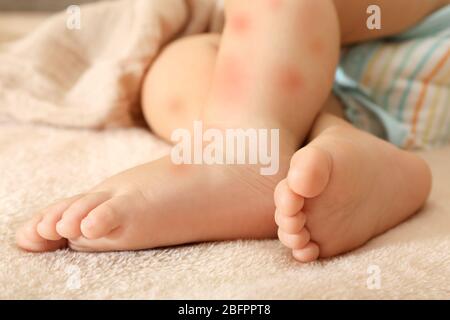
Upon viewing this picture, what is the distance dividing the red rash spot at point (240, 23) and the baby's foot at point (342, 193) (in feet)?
0.52

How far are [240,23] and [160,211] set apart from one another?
257 millimetres

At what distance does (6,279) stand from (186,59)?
0.42 meters

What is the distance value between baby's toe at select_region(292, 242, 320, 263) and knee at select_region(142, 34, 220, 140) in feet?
0.89

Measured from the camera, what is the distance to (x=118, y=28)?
3.34 feet

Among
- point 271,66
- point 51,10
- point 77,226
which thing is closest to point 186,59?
point 271,66

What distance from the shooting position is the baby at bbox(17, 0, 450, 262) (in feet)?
1.75

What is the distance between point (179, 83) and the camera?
81 centimetres

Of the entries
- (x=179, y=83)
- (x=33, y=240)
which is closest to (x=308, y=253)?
(x=33, y=240)

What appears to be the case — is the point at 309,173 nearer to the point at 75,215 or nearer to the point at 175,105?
the point at 75,215

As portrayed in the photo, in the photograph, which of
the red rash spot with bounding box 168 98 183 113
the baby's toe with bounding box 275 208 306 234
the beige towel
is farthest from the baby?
the beige towel

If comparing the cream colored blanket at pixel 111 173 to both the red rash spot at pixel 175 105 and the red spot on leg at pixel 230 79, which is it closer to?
the red rash spot at pixel 175 105

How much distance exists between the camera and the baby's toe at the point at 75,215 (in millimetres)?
530

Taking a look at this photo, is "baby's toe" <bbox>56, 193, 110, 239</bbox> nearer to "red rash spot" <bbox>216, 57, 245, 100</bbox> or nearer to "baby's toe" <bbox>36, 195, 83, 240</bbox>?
"baby's toe" <bbox>36, 195, 83, 240</bbox>

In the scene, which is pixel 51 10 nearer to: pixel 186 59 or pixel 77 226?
pixel 186 59
